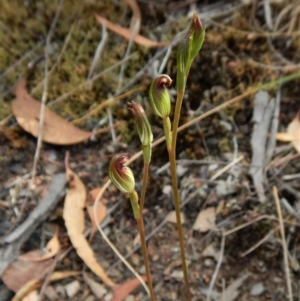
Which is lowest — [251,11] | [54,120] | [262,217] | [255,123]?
[262,217]

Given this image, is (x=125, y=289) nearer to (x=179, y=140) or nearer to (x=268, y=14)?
(x=179, y=140)

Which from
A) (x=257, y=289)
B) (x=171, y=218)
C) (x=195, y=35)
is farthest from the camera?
(x=171, y=218)

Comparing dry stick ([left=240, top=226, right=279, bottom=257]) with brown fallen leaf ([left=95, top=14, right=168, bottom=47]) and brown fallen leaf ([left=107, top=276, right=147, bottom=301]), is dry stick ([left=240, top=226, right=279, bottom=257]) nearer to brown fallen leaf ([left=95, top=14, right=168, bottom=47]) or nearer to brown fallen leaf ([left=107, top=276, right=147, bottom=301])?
brown fallen leaf ([left=107, top=276, right=147, bottom=301])

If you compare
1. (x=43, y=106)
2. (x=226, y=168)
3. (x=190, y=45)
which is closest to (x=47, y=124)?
(x=43, y=106)

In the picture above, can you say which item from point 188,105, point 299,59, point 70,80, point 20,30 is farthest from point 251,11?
point 20,30

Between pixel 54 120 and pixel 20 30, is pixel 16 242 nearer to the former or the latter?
pixel 54 120

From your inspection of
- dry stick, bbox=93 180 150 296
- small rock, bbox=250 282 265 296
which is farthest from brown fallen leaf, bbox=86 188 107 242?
small rock, bbox=250 282 265 296
